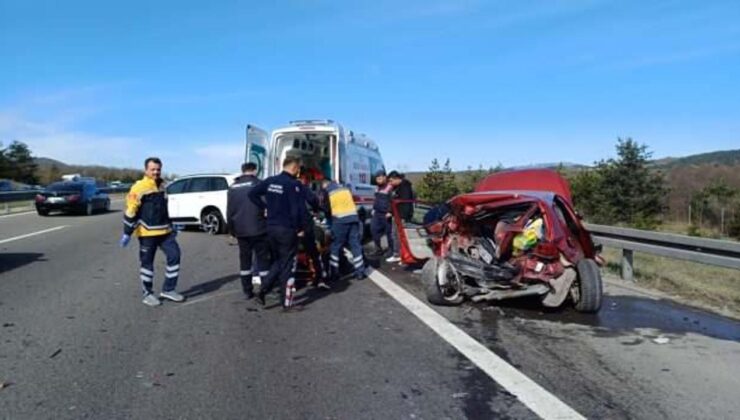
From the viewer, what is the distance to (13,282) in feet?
28.9

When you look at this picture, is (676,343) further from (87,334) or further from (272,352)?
(87,334)

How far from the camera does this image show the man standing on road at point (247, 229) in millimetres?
7673

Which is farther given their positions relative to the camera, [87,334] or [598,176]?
[598,176]

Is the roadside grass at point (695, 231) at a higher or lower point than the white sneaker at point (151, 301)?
lower

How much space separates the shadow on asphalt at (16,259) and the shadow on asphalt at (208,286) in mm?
3353

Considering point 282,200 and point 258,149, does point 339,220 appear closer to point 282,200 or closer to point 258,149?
point 282,200

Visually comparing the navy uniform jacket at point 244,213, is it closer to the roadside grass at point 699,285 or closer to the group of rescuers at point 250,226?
the group of rescuers at point 250,226

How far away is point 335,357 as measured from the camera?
17.7 feet

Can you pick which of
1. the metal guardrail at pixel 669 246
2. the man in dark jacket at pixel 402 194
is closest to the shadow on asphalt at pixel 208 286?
the man in dark jacket at pixel 402 194

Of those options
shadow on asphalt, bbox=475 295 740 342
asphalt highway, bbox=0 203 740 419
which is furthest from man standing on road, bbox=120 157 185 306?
shadow on asphalt, bbox=475 295 740 342

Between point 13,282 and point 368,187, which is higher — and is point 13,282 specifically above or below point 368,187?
below

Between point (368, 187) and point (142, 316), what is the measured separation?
32.0 feet

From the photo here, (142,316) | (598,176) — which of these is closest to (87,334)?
(142,316)

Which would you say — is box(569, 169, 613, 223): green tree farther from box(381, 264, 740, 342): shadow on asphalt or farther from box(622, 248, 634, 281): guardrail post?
box(381, 264, 740, 342): shadow on asphalt
